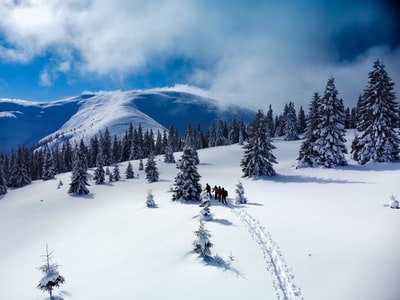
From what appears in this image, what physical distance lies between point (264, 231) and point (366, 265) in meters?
5.67

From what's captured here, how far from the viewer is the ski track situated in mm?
9148

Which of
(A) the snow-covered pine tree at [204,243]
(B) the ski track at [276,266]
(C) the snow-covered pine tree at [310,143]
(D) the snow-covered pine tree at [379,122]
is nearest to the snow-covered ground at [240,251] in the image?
(B) the ski track at [276,266]

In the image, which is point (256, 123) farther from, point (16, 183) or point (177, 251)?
point (16, 183)

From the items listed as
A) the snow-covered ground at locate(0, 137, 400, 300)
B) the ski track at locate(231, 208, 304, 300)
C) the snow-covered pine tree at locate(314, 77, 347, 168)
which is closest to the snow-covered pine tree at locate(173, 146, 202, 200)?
the snow-covered ground at locate(0, 137, 400, 300)

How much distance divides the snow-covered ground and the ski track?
0.13ft

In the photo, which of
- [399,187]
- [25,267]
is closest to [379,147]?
[399,187]

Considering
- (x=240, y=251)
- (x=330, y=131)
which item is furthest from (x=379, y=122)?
(x=240, y=251)

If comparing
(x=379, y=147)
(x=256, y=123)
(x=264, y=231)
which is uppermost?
(x=256, y=123)

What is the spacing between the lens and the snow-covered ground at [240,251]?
9.66 metres

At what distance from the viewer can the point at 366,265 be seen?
10.1 m

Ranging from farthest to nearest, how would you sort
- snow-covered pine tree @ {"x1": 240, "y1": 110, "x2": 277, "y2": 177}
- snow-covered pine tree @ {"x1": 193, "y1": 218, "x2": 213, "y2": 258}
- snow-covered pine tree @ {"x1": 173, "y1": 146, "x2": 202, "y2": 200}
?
snow-covered pine tree @ {"x1": 240, "y1": 110, "x2": 277, "y2": 177}, snow-covered pine tree @ {"x1": 173, "y1": 146, "x2": 202, "y2": 200}, snow-covered pine tree @ {"x1": 193, "y1": 218, "x2": 213, "y2": 258}

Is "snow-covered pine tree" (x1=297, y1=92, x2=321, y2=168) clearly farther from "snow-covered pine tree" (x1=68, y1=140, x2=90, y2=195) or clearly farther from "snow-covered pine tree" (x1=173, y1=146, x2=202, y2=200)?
"snow-covered pine tree" (x1=68, y1=140, x2=90, y2=195)

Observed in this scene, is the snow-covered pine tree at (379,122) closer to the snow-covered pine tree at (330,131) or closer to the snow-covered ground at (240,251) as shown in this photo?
the snow-covered pine tree at (330,131)

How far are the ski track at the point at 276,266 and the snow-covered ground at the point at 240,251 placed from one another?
40 mm
